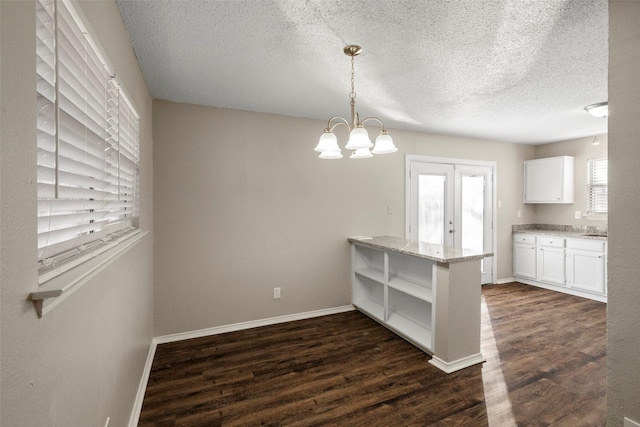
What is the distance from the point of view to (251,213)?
3.46 metres

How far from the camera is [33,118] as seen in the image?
0.74m

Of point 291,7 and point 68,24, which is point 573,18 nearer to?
point 291,7

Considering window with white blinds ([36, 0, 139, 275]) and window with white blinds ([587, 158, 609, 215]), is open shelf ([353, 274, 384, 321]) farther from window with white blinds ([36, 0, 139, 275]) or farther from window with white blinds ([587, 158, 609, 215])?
window with white blinds ([587, 158, 609, 215])

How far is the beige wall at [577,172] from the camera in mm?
4773

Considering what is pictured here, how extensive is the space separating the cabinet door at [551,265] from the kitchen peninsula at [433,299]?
294cm

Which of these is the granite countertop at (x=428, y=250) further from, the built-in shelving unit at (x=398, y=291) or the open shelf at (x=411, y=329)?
the open shelf at (x=411, y=329)

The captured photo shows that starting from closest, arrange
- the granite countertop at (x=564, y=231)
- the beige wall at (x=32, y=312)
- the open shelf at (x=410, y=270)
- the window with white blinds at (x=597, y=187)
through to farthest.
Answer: the beige wall at (x=32, y=312) → the open shelf at (x=410, y=270) → the granite countertop at (x=564, y=231) → the window with white blinds at (x=597, y=187)

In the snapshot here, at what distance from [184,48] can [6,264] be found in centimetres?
198

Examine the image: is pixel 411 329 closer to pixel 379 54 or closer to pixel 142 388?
pixel 142 388

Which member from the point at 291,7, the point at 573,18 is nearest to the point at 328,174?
the point at 291,7

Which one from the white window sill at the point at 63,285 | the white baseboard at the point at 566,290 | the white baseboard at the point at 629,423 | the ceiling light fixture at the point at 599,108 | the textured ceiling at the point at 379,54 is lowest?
the white baseboard at the point at 566,290

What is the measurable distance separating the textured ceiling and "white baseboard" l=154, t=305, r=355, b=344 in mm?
2400

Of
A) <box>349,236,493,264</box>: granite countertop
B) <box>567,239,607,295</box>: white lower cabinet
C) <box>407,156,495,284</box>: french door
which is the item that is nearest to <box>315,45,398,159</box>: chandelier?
<box>349,236,493,264</box>: granite countertop

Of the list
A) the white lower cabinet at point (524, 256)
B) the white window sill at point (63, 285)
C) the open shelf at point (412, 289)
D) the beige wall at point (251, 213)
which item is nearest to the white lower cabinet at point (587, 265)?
the white lower cabinet at point (524, 256)
